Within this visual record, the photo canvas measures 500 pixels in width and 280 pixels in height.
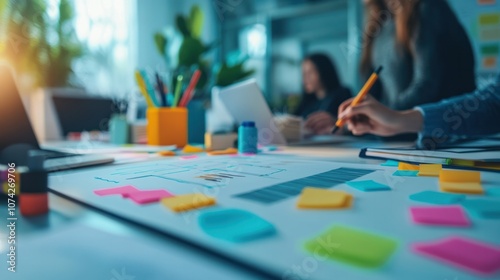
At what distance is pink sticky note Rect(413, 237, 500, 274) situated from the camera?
0.21 m

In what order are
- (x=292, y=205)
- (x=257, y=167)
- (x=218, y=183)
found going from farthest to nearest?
(x=257, y=167), (x=218, y=183), (x=292, y=205)

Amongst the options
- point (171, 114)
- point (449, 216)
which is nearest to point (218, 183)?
point (449, 216)

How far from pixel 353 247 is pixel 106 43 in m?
2.84

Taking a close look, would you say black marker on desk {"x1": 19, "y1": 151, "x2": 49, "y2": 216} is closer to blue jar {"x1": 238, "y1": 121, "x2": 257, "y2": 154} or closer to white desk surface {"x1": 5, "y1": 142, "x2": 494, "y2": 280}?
white desk surface {"x1": 5, "y1": 142, "x2": 494, "y2": 280}

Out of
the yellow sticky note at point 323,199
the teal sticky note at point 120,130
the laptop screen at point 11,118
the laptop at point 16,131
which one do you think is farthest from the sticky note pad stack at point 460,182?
the teal sticky note at point 120,130

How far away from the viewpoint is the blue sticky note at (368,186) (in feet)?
1.34

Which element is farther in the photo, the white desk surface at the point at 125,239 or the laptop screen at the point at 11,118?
the laptop screen at the point at 11,118

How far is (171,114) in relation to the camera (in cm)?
100

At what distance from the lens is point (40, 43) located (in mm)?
1780

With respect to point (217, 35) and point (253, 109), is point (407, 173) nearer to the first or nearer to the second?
point (253, 109)

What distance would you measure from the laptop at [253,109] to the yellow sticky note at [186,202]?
0.60 m

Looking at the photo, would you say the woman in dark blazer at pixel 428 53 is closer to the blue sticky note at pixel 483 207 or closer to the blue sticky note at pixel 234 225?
the blue sticky note at pixel 483 207

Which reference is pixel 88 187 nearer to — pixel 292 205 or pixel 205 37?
pixel 292 205

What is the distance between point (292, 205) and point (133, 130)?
3.05ft
